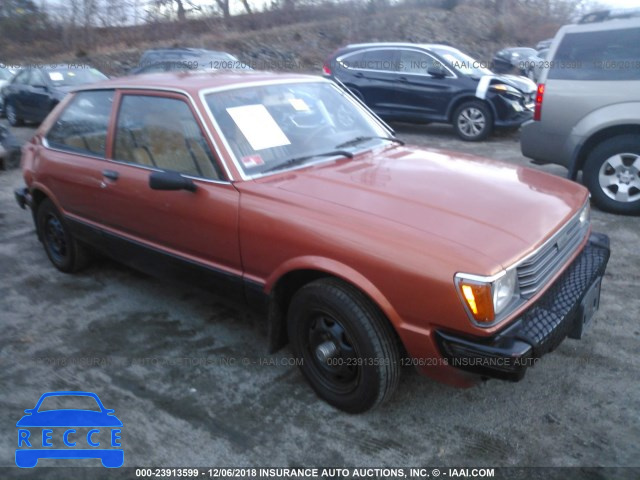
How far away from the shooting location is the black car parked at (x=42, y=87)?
12.0 meters

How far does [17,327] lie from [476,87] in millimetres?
8156

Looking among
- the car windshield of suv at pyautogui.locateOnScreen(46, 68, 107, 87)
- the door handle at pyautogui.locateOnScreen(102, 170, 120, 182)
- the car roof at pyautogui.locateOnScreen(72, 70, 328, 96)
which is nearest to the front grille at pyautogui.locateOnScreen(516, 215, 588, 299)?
the car roof at pyautogui.locateOnScreen(72, 70, 328, 96)

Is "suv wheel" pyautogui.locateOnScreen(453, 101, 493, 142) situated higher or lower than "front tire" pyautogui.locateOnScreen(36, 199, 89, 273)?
higher

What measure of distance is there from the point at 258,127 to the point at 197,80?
635 mm

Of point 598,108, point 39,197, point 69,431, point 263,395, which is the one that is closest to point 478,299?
point 263,395

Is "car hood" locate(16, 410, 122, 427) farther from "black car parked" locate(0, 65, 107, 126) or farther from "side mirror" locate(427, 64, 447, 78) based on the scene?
"black car parked" locate(0, 65, 107, 126)

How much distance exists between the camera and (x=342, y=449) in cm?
270

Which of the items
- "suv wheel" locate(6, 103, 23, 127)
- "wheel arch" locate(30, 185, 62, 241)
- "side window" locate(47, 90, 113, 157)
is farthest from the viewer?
"suv wheel" locate(6, 103, 23, 127)

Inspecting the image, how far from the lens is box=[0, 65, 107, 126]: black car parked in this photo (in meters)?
12.0

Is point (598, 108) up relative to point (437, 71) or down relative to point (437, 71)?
down

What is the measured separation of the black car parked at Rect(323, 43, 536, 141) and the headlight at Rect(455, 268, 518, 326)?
7.86 meters

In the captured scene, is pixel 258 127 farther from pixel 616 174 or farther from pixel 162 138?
pixel 616 174

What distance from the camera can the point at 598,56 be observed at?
18.8 feet

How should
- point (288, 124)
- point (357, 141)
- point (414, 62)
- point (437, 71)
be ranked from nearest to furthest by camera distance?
point (288, 124) → point (357, 141) → point (437, 71) → point (414, 62)
